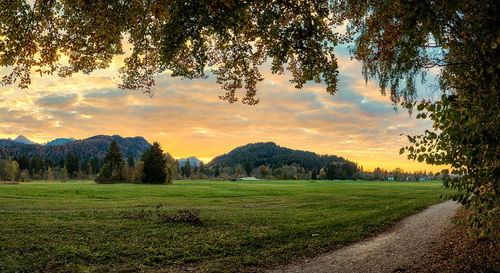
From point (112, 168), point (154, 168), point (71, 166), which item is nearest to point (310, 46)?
point (154, 168)

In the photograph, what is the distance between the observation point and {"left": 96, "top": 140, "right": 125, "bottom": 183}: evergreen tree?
75500 millimetres

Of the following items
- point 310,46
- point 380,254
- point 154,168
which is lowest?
point 380,254

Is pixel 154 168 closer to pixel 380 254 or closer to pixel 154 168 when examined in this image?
pixel 154 168

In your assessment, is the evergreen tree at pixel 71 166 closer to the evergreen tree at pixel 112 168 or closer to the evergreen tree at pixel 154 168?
the evergreen tree at pixel 112 168

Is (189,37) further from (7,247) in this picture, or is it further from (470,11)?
(7,247)

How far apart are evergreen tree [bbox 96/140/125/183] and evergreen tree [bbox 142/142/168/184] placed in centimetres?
939

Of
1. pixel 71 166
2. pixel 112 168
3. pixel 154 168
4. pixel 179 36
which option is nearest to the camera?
pixel 179 36

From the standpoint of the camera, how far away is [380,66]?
13.5 meters

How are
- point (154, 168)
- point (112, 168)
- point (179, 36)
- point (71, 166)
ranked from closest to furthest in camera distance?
point (179, 36) → point (154, 168) → point (112, 168) → point (71, 166)

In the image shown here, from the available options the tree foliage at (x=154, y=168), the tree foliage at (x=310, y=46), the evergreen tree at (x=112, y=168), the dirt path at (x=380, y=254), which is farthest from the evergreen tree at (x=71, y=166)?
the dirt path at (x=380, y=254)

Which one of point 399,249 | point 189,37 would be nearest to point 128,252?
point 189,37

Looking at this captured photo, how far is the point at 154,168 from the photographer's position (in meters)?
73.8

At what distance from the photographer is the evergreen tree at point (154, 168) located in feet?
241

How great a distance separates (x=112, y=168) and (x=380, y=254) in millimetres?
87173
